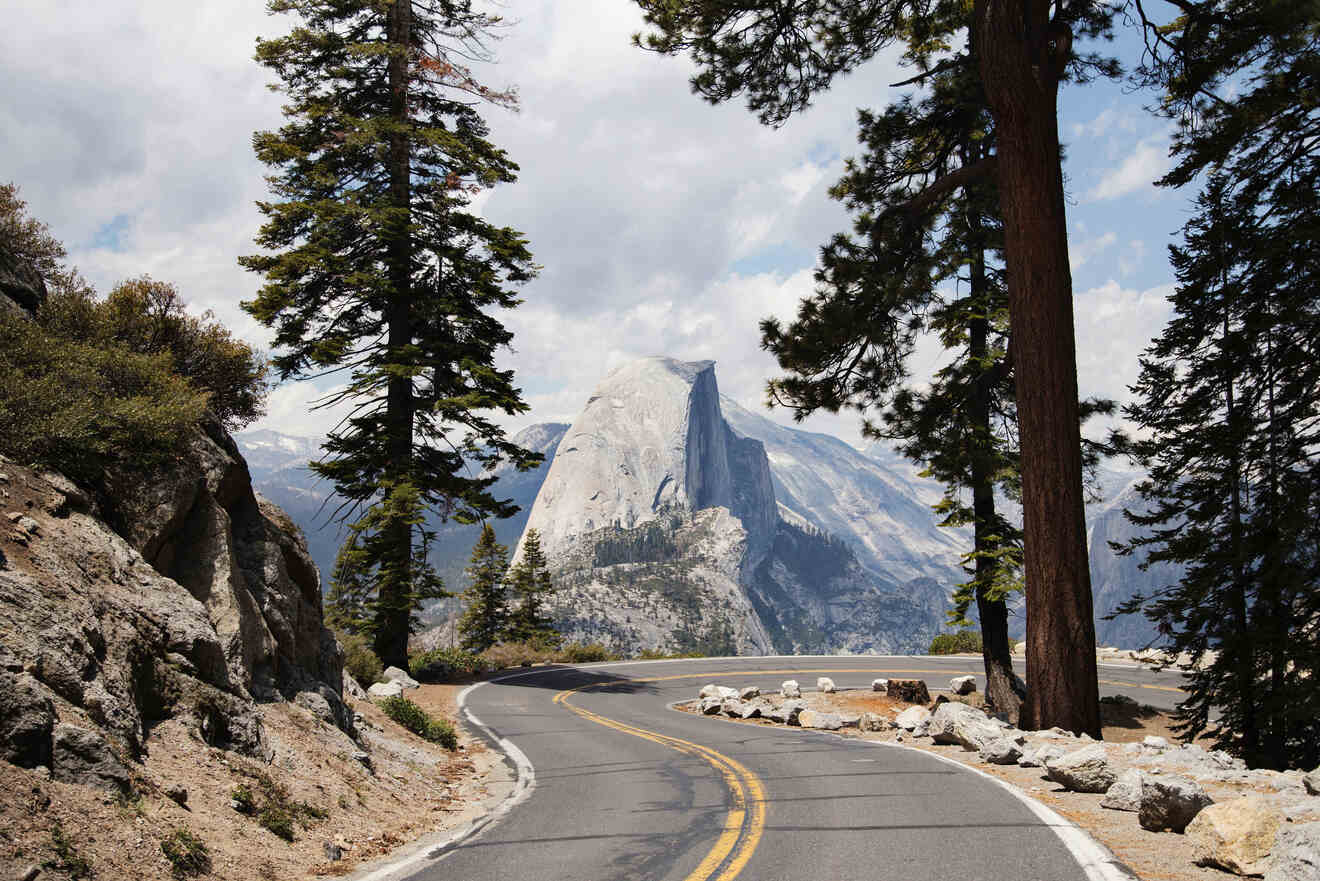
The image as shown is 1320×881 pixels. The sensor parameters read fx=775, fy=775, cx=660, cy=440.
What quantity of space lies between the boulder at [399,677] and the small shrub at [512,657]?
25.9ft

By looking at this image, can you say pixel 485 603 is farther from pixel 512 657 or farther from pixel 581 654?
pixel 512 657

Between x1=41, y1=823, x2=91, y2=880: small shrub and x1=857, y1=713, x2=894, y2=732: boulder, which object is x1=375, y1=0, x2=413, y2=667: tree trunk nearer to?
x1=857, y1=713, x2=894, y2=732: boulder

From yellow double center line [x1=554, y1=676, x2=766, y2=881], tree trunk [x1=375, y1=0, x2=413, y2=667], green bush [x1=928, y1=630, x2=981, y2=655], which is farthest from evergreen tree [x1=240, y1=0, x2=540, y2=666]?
green bush [x1=928, y1=630, x2=981, y2=655]

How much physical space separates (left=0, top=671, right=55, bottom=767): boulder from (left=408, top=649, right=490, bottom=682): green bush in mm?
19605

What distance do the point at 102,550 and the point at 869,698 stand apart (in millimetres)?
19620

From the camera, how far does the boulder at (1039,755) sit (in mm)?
8288

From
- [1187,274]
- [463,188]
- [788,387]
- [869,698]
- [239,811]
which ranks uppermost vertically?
[463,188]

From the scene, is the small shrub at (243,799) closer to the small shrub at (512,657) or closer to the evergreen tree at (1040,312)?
the evergreen tree at (1040,312)

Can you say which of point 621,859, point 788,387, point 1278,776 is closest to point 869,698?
point 788,387

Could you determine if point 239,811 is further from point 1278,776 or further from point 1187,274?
point 1187,274

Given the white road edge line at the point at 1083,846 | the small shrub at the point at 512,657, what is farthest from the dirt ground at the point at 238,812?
the small shrub at the point at 512,657

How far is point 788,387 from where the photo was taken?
13008 millimetres

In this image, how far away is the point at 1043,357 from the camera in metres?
9.67

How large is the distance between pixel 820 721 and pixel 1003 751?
7.30 meters
